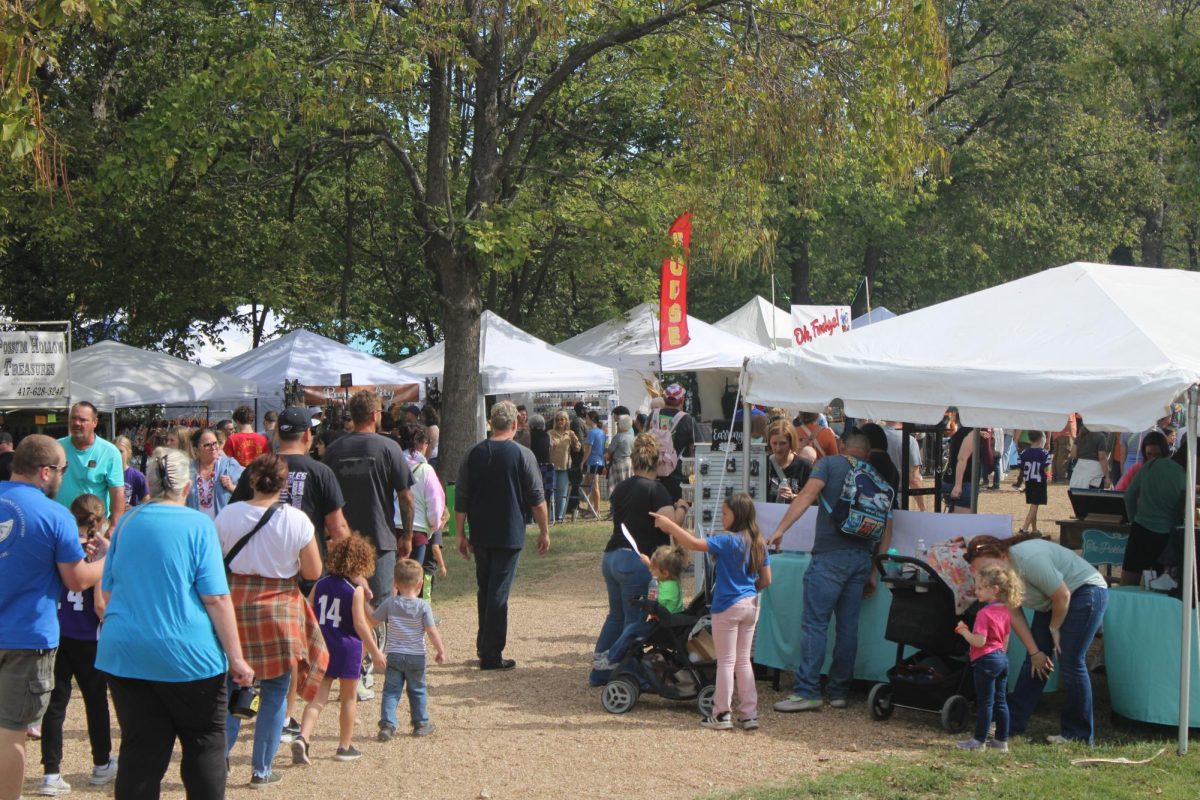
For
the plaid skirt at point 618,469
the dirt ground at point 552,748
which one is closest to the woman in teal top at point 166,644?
the dirt ground at point 552,748

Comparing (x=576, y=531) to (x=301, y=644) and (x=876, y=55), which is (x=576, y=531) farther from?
(x=301, y=644)

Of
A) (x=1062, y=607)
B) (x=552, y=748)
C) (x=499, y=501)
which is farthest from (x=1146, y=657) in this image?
(x=499, y=501)

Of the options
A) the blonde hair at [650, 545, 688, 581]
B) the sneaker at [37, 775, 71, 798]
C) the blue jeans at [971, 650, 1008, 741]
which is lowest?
the sneaker at [37, 775, 71, 798]

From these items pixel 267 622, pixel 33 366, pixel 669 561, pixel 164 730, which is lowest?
pixel 164 730

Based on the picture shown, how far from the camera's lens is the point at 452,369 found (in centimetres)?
1603

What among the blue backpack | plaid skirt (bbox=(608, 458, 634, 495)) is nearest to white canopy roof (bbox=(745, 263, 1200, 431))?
the blue backpack

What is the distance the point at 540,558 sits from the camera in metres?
14.0

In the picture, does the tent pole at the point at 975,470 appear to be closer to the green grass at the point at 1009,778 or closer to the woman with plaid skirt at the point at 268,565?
the green grass at the point at 1009,778

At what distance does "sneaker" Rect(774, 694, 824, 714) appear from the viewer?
23.9 feet

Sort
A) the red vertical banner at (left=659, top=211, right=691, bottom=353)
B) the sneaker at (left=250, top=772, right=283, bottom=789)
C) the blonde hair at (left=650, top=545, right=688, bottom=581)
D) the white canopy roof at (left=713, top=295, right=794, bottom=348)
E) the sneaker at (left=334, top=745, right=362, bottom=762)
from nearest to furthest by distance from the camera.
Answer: the sneaker at (left=250, top=772, right=283, bottom=789) → the sneaker at (left=334, top=745, right=362, bottom=762) → the blonde hair at (left=650, top=545, right=688, bottom=581) → the red vertical banner at (left=659, top=211, right=691, bottom=353) → the white canopy roof at (left=713, top=295, right=794, bottom=348)

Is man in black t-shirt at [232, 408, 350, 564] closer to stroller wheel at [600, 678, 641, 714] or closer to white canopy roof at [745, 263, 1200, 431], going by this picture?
stroller wheel at [600, 678, 641, 714]

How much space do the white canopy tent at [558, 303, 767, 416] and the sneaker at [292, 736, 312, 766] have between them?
13972 mm

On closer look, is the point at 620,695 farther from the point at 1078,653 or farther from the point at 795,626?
the point at 1078,653

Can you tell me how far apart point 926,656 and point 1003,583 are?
1055 millimetres
